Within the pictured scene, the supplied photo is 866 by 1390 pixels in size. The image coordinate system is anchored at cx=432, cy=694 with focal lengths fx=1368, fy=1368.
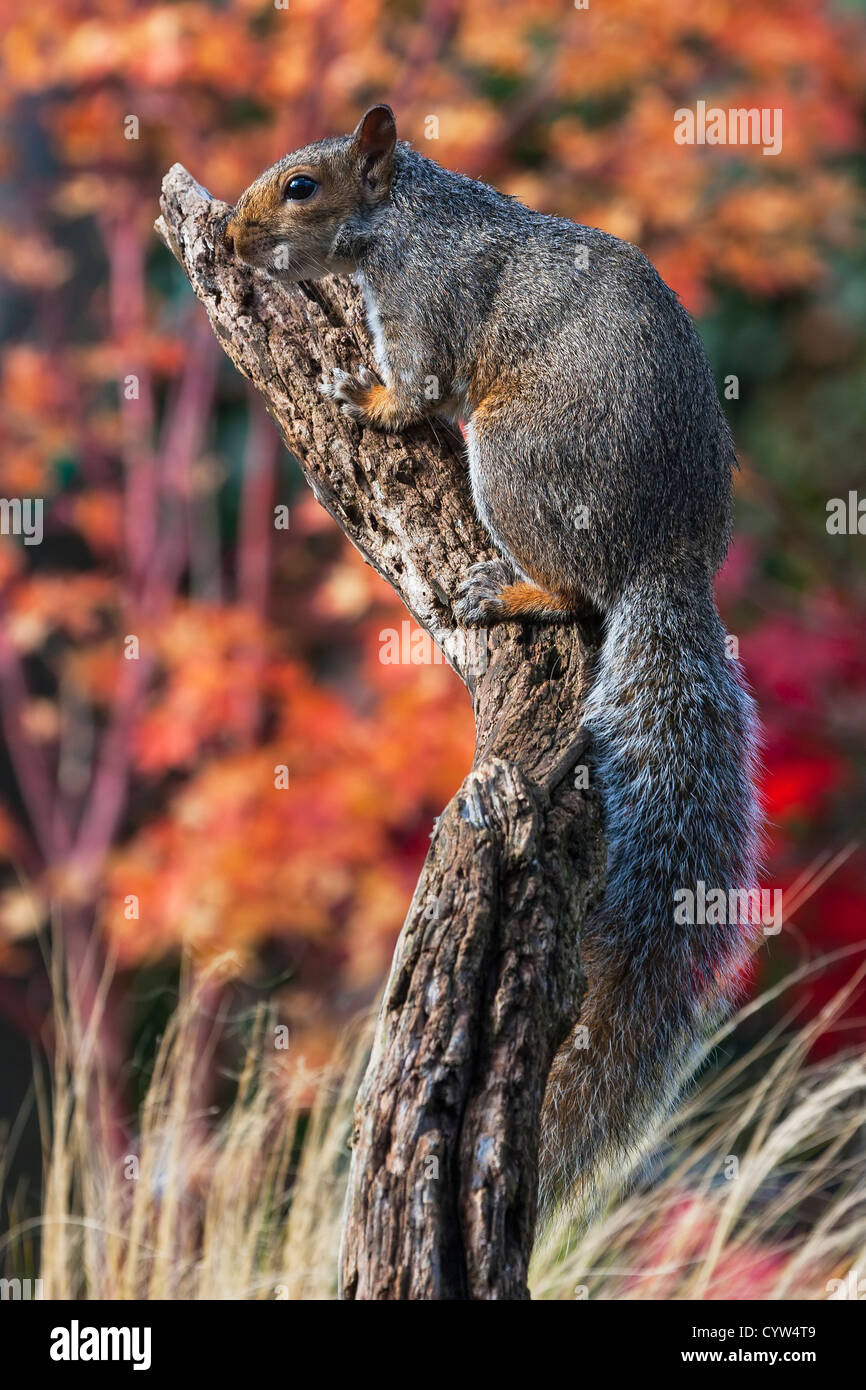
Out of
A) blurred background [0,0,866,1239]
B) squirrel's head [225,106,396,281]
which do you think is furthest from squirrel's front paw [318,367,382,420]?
blurred background [0,0,866,1239]

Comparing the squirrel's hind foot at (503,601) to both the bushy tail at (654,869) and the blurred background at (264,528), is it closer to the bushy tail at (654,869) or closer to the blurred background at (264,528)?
the bushy tail at (654,869)

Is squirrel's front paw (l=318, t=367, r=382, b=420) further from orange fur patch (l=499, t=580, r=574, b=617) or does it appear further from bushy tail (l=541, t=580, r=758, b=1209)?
bushy tail (l=541, t=580, r=758, b=1209)

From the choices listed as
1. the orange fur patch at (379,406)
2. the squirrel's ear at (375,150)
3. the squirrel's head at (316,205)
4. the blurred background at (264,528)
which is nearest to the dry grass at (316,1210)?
the blurred background at (264,528)

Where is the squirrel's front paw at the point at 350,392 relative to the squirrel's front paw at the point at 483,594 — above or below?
above

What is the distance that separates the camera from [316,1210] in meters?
2.51

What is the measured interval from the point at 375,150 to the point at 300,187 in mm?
132

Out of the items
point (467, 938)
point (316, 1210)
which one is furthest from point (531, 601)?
point (316, 1210)

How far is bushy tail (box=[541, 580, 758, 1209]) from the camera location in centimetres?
165

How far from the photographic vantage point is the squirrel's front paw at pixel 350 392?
2.12 metres

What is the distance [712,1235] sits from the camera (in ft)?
8.21

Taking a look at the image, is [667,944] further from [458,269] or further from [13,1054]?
[13,1054]

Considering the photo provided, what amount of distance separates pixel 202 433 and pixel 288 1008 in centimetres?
196

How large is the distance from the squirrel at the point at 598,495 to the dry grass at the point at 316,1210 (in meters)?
0.58
